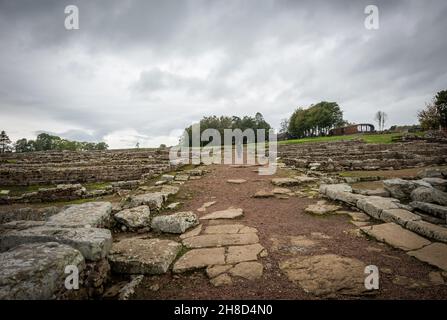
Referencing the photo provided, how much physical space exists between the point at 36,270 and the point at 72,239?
0.73 meters

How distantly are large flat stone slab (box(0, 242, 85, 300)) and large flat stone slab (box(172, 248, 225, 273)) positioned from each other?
Result: 116 centimetres

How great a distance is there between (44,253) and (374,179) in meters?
10.0

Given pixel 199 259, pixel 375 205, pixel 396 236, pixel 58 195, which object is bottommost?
pixel 58 195

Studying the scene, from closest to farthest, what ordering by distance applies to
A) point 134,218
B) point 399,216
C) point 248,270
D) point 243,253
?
point 248,270, point 243,253, point 399,216, point 134,218

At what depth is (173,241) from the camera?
393 centimetres

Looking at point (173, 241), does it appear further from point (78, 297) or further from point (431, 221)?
point (431, 221)

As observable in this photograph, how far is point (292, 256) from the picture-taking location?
333 centimetres

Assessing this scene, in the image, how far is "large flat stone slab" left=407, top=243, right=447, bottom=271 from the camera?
2.92m

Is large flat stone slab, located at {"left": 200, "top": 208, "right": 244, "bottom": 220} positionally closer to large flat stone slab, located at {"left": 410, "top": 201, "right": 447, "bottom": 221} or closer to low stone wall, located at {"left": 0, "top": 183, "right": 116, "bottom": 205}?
large flat stone slab, located at {"left": 410, "top": 201, "right": 447, "bottom": 221}

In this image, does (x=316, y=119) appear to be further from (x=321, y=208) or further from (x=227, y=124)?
(x=321, y=208)

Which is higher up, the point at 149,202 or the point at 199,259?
the point at 149,202

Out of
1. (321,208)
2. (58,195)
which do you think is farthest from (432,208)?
(58,195)

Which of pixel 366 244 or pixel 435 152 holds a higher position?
pixel 435 152
